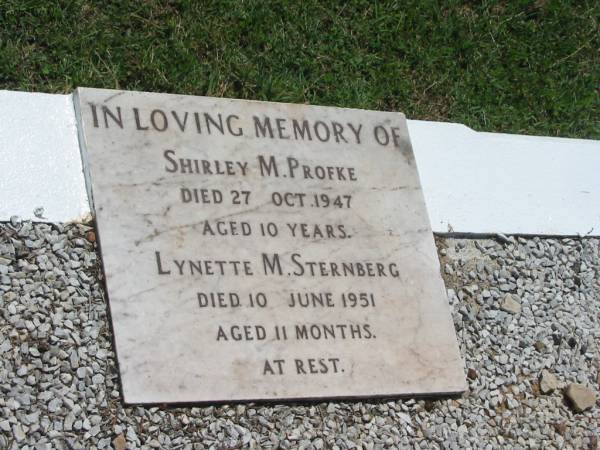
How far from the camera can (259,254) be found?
409 centimetres

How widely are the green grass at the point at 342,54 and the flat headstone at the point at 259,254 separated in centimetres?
61

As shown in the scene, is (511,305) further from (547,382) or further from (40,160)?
(40,160)

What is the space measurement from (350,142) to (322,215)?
41cm

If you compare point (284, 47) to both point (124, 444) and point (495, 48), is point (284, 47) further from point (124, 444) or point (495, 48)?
point (124, 444)

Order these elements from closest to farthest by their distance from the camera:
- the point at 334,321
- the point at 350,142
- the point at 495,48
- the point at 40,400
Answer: the point at 40,400
the point at 334,321
the point at 350,142
the point at 495,48

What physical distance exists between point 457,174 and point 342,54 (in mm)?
934

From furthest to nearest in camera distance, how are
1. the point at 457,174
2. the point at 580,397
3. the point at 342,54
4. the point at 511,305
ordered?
1. the point at 342,54
2. the point at 457,174
3. the point at 511,305
4. the point at 580,397

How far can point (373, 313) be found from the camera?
419 centimetres

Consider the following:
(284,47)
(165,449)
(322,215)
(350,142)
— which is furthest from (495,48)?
(165,449)

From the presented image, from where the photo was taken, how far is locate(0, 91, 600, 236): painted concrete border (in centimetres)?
399

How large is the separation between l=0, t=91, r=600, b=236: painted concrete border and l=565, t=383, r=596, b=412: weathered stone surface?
2.51ft

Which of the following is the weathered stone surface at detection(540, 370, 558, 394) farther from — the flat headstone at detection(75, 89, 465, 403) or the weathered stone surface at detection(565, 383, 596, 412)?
the flat headstone at detection(75, 89, 465, 403)

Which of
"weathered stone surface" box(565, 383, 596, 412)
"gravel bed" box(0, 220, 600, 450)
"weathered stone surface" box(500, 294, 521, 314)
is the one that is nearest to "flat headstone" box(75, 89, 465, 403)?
"gravel bed" box(0, 220, 600, 450)

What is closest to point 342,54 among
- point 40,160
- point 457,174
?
point 457,174
